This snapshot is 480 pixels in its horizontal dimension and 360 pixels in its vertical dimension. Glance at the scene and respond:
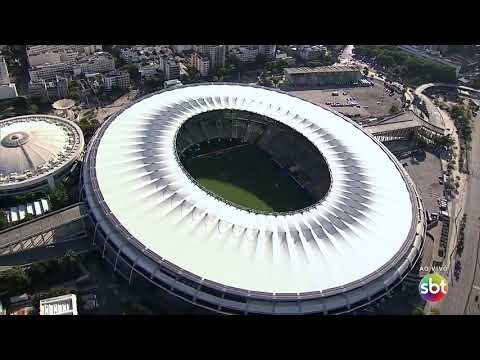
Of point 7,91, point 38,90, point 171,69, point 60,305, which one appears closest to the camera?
point 60,305

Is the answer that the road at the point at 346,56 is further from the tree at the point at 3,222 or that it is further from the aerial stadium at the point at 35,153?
the tree at the point at 3,222

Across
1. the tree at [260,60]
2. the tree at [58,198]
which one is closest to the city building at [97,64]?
the tree at [260,60]

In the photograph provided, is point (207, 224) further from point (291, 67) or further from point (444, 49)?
point (444, 49)

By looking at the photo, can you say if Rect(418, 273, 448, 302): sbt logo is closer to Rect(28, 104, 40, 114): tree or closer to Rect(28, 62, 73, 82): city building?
Rect(28, 104, 40, 114): tree

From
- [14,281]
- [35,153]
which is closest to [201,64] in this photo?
[35,153]

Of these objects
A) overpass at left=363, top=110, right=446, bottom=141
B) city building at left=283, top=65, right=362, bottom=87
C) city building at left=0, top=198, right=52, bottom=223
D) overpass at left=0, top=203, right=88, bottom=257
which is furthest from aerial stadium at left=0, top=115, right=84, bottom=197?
city building at left=283, top=65, right=362, bottom=87

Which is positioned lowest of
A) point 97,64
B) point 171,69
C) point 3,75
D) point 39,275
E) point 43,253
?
point 39,275

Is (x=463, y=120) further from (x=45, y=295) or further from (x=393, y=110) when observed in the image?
(x=45, y=295)
